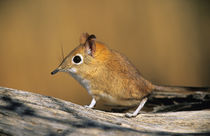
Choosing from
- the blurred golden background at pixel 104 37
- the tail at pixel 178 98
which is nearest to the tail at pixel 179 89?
the tail at pixel 178 98

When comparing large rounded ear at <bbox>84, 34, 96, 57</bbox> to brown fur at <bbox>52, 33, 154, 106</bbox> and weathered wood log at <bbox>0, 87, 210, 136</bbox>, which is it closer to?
brown fur at <bbox>52, 33, 154, 106</bbox>

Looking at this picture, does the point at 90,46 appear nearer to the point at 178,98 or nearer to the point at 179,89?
the point at 179,89

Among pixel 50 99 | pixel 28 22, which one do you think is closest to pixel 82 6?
pixel 28 22

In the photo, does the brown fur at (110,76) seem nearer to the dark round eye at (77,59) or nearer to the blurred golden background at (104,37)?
the dark round eye at (77,59)

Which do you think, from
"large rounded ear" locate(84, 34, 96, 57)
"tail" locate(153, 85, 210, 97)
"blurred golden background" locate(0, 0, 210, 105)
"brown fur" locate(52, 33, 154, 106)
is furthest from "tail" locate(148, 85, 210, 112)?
"blurred golden background" locate(0, 0, 210, 105)

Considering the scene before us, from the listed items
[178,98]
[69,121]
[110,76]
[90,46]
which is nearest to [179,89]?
[178,98]

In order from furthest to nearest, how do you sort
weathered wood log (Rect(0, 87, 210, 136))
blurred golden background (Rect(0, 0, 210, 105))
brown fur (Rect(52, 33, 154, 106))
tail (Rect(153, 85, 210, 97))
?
blurred golden background (Rect(0, 0, 210, 105)) → tail (Rect(153, 85, 210, 97)) → brown fur (Rect(52, 33, 154, 106)) → weathered wood log (Rect(0, 87, 210, 136))

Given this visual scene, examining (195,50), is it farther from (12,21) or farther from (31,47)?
(12,21)
